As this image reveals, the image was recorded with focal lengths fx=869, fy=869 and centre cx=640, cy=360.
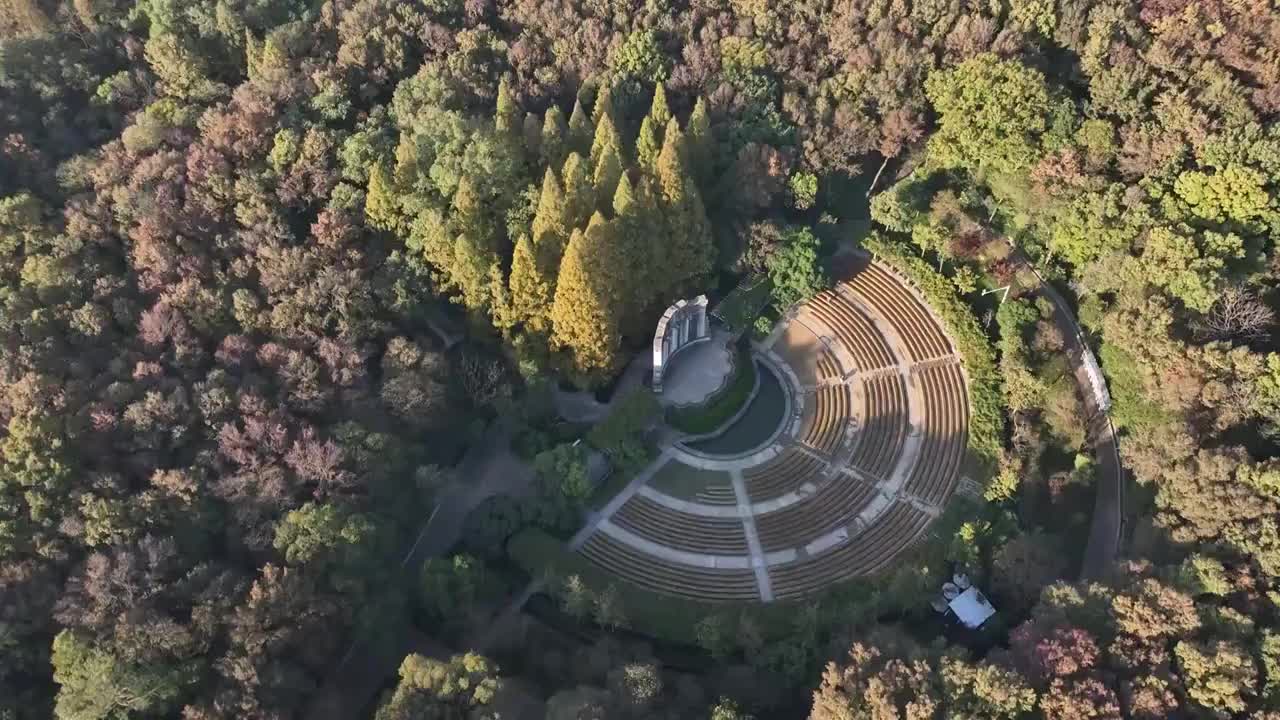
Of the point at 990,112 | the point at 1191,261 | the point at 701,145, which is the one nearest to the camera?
the point at 1191,261

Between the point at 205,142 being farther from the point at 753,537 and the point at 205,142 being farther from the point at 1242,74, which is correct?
the point at 1242,74

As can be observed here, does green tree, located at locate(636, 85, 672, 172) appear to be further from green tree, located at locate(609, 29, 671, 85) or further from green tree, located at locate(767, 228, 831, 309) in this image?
green tree, located at locate(767, 228, 831, 309)

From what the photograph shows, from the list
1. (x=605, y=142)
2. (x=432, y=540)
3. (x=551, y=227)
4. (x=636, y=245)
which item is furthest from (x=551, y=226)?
(x=432, y=540)

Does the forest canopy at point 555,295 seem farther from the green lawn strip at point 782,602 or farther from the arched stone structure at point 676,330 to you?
the arched stone structure at point 676,330

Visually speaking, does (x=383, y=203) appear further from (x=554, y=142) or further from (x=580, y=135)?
(x=580, y=135)

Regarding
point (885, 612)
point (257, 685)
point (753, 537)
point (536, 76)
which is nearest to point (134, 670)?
point (257, 685)

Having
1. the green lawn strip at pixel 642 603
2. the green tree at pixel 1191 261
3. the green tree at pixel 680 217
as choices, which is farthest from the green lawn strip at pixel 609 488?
the green tree at pixel 1191 261
